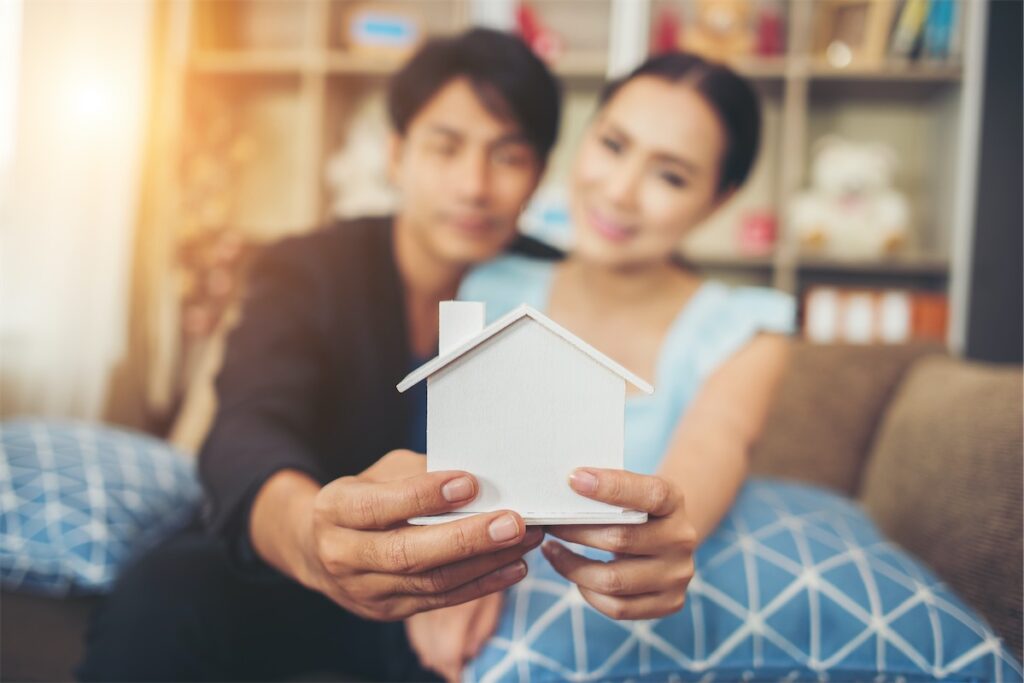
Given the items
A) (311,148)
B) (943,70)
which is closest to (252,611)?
(311,148)

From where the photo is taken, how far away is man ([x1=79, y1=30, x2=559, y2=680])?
37 centimetres

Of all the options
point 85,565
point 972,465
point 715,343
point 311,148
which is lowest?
point 85,565

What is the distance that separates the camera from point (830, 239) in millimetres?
→ 2145

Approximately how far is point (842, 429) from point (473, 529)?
1035 millimetres

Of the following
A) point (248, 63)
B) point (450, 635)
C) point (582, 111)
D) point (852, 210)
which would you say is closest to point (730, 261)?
point (852, 210)

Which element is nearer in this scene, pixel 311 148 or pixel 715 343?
pixel 715 343

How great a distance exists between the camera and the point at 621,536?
1.00 feet

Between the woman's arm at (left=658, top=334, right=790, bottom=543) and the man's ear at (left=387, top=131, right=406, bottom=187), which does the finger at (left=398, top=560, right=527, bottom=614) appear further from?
the man's ear at (left=387, top=131, right=406, bottom=187)

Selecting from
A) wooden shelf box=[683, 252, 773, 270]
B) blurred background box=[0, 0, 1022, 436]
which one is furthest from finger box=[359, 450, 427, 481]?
wooden shelf box=[683, 252, 773, 270]

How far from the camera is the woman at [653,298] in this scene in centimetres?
38

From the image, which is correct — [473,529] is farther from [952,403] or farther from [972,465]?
[952,403]

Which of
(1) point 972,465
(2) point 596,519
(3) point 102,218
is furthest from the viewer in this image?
(3) point 102,218

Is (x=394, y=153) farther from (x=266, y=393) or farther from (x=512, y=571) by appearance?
(x=512, y=571)

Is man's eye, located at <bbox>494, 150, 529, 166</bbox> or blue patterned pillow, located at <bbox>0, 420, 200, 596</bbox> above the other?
man's eye, located at <bbox>494, 150, 529, 166</bbox>
